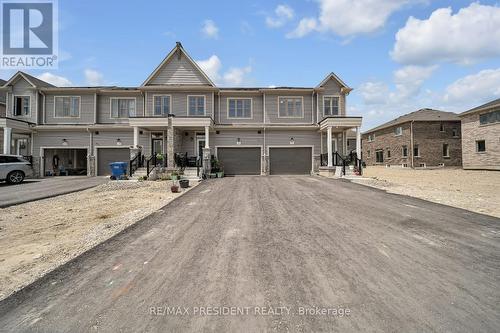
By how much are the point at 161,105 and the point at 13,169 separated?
10069 millimetres

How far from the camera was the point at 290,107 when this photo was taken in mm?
20562

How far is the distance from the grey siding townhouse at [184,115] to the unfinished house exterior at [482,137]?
13.7m

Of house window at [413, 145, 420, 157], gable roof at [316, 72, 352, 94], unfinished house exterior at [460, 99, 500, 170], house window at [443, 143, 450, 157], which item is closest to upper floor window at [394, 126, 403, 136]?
house window at [413, 145, 420, 157]

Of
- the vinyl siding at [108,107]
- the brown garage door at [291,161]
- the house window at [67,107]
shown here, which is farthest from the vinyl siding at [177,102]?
the brown garage door at [291,161]

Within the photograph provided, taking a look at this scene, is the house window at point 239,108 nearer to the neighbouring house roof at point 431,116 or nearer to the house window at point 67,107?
the house window at point 67,107

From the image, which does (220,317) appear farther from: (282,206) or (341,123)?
(341,123)

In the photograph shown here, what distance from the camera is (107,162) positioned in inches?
789

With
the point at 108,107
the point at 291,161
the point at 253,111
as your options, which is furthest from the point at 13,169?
the point at 291,161

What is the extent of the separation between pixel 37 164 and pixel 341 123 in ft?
80.7

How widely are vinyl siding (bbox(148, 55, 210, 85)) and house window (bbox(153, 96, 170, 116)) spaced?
4.19 ft

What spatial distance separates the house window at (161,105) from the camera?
1945 centimetres

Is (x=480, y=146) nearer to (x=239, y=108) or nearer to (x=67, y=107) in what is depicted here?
(x=239, y=108)

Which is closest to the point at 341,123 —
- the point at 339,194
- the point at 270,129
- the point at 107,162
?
the point at 270,129

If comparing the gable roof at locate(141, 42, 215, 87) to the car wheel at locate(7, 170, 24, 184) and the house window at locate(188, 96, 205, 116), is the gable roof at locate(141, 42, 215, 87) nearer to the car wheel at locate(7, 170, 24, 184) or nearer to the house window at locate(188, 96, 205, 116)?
the house window at locate(188, 96, 205, 116)
